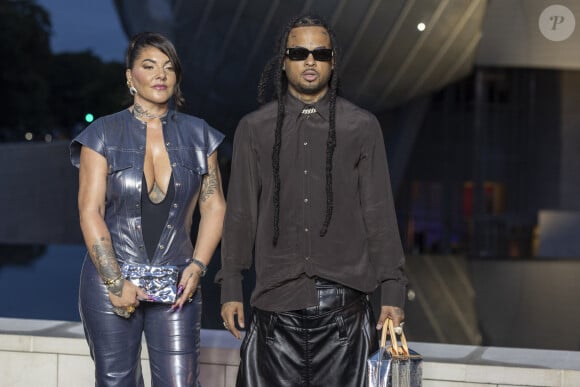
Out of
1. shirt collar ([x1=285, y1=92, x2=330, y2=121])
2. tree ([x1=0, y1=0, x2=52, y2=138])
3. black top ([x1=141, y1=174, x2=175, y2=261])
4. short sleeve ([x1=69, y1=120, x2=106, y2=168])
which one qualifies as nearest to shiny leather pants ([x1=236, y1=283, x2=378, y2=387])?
black top ([x1=141, y1=174, x2=175, y2=261])

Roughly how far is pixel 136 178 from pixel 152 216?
149 mm

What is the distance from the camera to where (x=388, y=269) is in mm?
3152

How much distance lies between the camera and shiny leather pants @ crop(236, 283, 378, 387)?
3.12m

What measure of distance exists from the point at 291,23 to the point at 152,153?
69 centimetres

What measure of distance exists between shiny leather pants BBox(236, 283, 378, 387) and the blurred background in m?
1.76

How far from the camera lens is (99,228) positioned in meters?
3.21

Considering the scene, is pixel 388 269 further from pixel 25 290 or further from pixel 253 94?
pixel 253 94

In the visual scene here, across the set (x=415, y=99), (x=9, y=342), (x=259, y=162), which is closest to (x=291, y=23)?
(x=259, y=162)

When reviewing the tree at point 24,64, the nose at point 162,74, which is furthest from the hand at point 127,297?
the tree at point 24,64

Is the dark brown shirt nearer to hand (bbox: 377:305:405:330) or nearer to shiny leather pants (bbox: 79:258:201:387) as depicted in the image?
hand (bbox: 377:305:405:330)

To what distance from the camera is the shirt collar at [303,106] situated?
124 inches

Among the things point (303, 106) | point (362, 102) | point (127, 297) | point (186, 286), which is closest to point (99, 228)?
point (127, 297)

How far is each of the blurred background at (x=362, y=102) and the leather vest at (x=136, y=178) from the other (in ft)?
3.73

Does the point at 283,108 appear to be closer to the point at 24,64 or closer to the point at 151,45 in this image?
the point at 151,45
